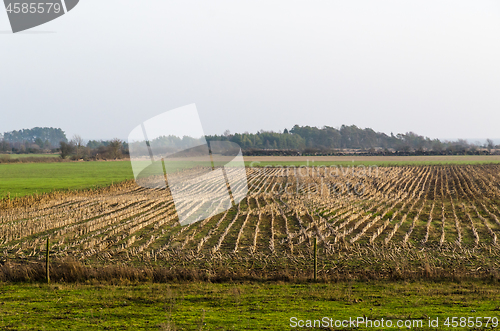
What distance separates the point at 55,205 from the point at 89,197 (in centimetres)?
368

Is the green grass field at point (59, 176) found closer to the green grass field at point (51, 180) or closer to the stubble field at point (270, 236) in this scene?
the green grass field at point (51, 180)

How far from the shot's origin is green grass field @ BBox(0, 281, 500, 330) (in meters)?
6.70

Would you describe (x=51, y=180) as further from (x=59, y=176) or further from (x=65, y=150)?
(x=65, y=150)

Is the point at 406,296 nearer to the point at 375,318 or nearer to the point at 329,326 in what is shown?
the point at 375,318

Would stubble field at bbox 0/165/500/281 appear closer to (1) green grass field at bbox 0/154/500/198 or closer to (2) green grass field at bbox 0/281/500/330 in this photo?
(2) green grass field at bbox 0/281/500/330

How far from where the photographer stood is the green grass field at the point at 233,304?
670cm

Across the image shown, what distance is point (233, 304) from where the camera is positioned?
7703 mm

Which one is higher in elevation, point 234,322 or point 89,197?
point 89,197

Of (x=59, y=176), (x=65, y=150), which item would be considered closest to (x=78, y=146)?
(x=65, y=150)

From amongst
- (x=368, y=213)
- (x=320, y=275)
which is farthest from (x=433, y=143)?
(x=320, y=275)

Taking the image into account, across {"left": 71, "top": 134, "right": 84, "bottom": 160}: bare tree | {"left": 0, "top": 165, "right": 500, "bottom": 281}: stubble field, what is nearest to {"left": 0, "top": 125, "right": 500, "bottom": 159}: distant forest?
{"left": 71, "top": 134, "right": 84, "bottom": 160}: bare tree

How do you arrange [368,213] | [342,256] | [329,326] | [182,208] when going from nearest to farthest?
1. [329,326]
2. [342,256]
3. [368,213]
4. [182,208]

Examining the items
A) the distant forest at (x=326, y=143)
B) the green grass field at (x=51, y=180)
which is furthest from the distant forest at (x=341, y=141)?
the green grass field at (x=51, y=180)

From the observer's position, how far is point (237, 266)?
11.0m
